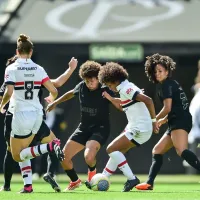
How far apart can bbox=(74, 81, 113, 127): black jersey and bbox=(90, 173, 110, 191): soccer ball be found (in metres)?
1.25

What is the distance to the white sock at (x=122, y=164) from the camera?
43.9 feet

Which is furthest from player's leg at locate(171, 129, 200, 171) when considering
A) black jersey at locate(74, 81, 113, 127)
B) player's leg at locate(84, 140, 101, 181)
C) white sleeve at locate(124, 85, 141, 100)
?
black jersey at locate(74, 81, 113, 127)

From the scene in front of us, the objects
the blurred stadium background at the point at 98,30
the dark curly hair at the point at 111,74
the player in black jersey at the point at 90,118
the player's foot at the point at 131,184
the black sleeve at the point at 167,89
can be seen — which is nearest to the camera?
the player's foot at the point at 131,184

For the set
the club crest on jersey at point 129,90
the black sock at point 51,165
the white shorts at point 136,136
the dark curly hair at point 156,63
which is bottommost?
the black sock at point 51,165

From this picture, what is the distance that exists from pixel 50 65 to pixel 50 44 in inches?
91.0

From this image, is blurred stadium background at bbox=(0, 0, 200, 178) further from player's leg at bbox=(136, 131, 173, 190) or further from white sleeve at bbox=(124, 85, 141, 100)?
white sleeve at bbox=(124, 85, 141, 100)

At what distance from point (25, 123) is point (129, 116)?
1.67 m

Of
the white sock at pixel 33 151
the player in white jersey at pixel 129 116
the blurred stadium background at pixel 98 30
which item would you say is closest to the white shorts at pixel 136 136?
the player in white jersey at pixel 129 116

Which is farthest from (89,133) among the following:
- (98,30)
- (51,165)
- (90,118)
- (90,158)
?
(98,30)

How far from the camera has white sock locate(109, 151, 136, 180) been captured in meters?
13.4

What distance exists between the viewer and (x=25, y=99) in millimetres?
12859

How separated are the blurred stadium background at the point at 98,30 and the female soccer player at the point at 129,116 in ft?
30.9

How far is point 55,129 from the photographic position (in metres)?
22.8

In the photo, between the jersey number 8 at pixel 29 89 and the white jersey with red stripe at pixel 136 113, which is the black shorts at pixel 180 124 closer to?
the white jersey with red stripe at pixel 136 113
